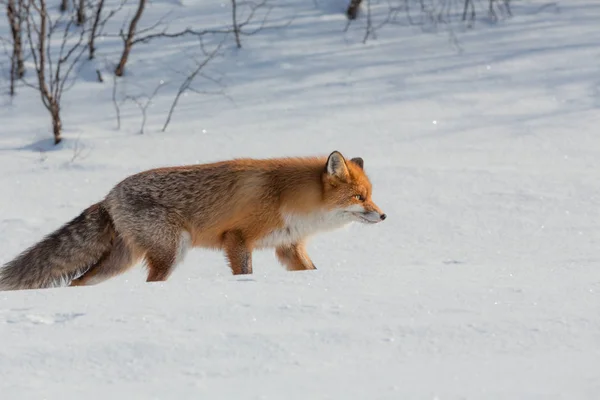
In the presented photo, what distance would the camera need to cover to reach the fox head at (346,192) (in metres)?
5.29

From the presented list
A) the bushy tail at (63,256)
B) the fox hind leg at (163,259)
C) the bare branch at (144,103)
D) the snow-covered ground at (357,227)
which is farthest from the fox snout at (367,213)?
the bare branch at (144,103)

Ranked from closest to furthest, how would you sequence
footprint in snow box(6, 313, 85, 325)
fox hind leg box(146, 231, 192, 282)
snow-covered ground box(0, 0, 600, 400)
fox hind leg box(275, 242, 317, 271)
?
1. snow-covered ground box(0, 0, 600, 400)
2. footprint in snow box(6, 313, 85, 325)
3. fox hind leg box(146, 231, 192, 282)
4. fox hind leg box(275, 242, 317, 271)

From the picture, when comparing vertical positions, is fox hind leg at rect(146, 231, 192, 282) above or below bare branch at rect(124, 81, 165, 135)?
above

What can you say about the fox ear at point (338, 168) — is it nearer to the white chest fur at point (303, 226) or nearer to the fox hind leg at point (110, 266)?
the white chest fur at point (303, 226)

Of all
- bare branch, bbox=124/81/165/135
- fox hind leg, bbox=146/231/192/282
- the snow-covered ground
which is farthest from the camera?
bare branch, bbox=124/81/165/135

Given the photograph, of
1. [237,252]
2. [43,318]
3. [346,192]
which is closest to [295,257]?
[237,252]

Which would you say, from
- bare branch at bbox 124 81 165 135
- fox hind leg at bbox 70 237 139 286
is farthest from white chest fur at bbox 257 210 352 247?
bare branch at bbox 124 81 165 135

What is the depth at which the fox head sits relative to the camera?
5.29 m

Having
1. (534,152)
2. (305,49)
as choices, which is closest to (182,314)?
(534,152)

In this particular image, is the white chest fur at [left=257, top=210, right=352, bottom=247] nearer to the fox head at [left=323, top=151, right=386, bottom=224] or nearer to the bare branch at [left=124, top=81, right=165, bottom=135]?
the fox head at [left=323, top=151, right=386, bottom=224]

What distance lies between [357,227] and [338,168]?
79.7 inches

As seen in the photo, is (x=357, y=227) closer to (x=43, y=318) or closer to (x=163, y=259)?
(x=163, y=259)

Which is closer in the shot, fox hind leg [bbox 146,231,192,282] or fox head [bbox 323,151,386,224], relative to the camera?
fox hind leg [bbox 146,231,192,282]

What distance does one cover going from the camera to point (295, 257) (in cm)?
540
